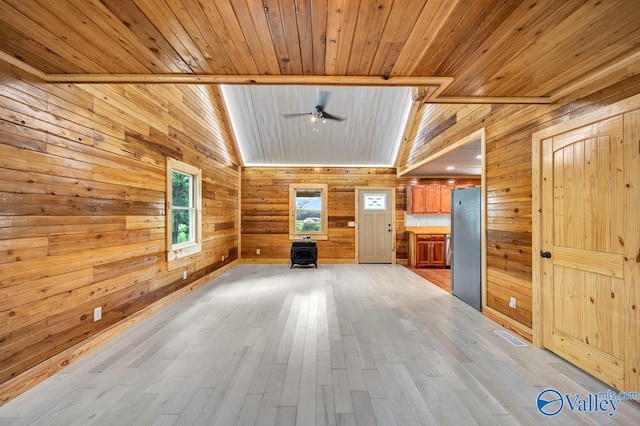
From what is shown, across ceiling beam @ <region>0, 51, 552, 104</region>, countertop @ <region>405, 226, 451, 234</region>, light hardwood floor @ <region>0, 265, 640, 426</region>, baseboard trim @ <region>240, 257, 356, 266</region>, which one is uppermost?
ceiling beam @ <region>0, 51, 552, 104</region>

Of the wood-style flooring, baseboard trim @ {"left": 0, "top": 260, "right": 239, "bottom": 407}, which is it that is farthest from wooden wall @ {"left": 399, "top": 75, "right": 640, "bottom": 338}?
baseboard trim @ {"left": 0, "top": 260, "right": 239, "bottom": 407}

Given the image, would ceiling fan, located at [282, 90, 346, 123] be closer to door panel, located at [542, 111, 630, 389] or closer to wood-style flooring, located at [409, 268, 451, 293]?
door panel, located at [542, 111, 630, 389]

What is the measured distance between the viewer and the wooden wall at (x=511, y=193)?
2561 millimetres

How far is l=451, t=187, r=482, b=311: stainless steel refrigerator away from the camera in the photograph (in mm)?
3551

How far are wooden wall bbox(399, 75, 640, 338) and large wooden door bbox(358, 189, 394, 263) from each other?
338 centimetres

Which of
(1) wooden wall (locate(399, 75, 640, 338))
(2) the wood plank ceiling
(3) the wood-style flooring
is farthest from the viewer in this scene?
(3) the wood-style flooring

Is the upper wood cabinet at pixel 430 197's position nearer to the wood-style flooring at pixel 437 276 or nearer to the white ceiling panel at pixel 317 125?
the white ceiling panel at pixel 317 125

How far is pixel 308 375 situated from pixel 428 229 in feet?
18.0

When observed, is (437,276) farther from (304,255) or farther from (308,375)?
(308,375)

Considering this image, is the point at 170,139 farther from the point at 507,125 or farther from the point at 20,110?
the point at 507,125

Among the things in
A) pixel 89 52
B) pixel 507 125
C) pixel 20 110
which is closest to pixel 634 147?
pixel 507 125

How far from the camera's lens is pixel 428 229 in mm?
6602

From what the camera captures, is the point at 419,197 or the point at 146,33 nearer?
the point at 146,33

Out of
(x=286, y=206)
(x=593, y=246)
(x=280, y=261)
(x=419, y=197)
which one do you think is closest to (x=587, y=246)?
(x=593, y=246)
